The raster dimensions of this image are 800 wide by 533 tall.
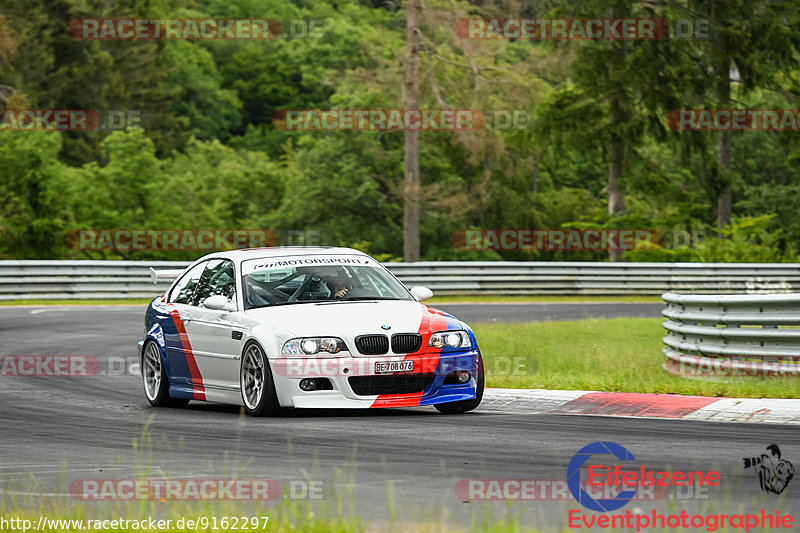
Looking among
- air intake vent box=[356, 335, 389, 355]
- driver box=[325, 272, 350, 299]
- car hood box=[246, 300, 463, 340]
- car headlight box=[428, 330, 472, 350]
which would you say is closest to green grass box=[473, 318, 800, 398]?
car headlight box=[428, 330, 472, 350]

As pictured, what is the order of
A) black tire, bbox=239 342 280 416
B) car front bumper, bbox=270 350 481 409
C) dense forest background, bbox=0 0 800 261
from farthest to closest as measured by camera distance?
dense forest background, bbox=0 0 800 261, black tire, bbox=239 342 280 416, car front bumper, bbox=270 350 481 409

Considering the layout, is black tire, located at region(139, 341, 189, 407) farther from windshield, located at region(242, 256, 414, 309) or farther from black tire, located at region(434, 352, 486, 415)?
black tire, located at region(434, 352, 486, 415)

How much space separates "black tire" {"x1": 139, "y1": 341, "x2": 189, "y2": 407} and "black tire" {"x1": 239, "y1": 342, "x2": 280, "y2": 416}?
1.51 metres

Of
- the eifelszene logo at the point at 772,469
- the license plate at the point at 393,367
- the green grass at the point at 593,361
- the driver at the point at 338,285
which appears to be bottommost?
the green grass at the point at 593,361

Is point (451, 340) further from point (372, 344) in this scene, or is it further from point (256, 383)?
point (256, 383)

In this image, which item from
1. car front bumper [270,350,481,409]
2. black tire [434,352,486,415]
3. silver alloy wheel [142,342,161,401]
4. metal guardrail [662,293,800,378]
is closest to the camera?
car front bumper [270,350,481,409]

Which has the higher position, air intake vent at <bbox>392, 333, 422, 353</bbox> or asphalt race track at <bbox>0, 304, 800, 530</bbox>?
air intake vent at <bbox>392, 333, 422, 353</bbox>

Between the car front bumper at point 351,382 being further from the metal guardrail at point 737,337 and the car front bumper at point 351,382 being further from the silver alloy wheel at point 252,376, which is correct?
the metal guardrail at point 737,337

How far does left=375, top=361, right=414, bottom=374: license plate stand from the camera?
10070 mm

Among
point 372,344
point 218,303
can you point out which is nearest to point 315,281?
point 218,303

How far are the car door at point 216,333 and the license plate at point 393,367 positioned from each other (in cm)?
138

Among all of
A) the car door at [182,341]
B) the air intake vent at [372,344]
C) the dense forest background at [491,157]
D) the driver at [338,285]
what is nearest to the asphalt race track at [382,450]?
the car door at [182,341]

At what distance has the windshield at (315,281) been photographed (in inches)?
440

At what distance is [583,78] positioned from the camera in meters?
41.2
